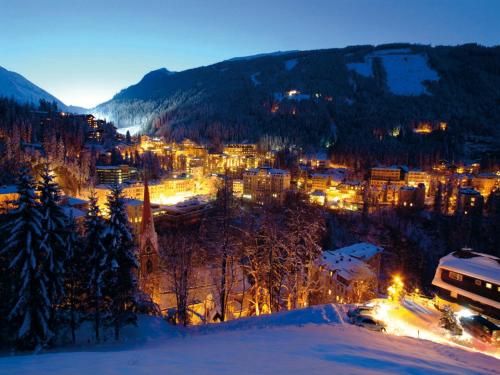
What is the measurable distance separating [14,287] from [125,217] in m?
5.58

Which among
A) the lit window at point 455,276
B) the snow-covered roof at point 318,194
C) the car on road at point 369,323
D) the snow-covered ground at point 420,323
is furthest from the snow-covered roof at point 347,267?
the snow-covered roof at point 318,194

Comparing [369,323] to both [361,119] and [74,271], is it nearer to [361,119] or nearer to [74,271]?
[74,271]

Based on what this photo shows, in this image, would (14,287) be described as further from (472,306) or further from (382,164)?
(382,164)

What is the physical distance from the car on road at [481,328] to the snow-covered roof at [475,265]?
358 cm

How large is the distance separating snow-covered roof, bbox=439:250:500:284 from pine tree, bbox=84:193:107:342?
61.5 ft

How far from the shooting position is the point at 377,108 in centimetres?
16975

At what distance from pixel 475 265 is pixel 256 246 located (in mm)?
12431

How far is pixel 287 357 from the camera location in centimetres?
828

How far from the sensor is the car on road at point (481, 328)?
1328cm

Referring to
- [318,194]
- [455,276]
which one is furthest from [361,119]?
[455,276]

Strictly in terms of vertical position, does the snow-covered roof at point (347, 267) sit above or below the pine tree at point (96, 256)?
below

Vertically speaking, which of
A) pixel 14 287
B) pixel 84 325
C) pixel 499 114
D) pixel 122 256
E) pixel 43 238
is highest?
pixel 499 114

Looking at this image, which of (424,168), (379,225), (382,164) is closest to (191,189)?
(379,225)

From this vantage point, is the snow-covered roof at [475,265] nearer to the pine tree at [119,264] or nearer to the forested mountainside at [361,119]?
the pine tree at [119,264]
